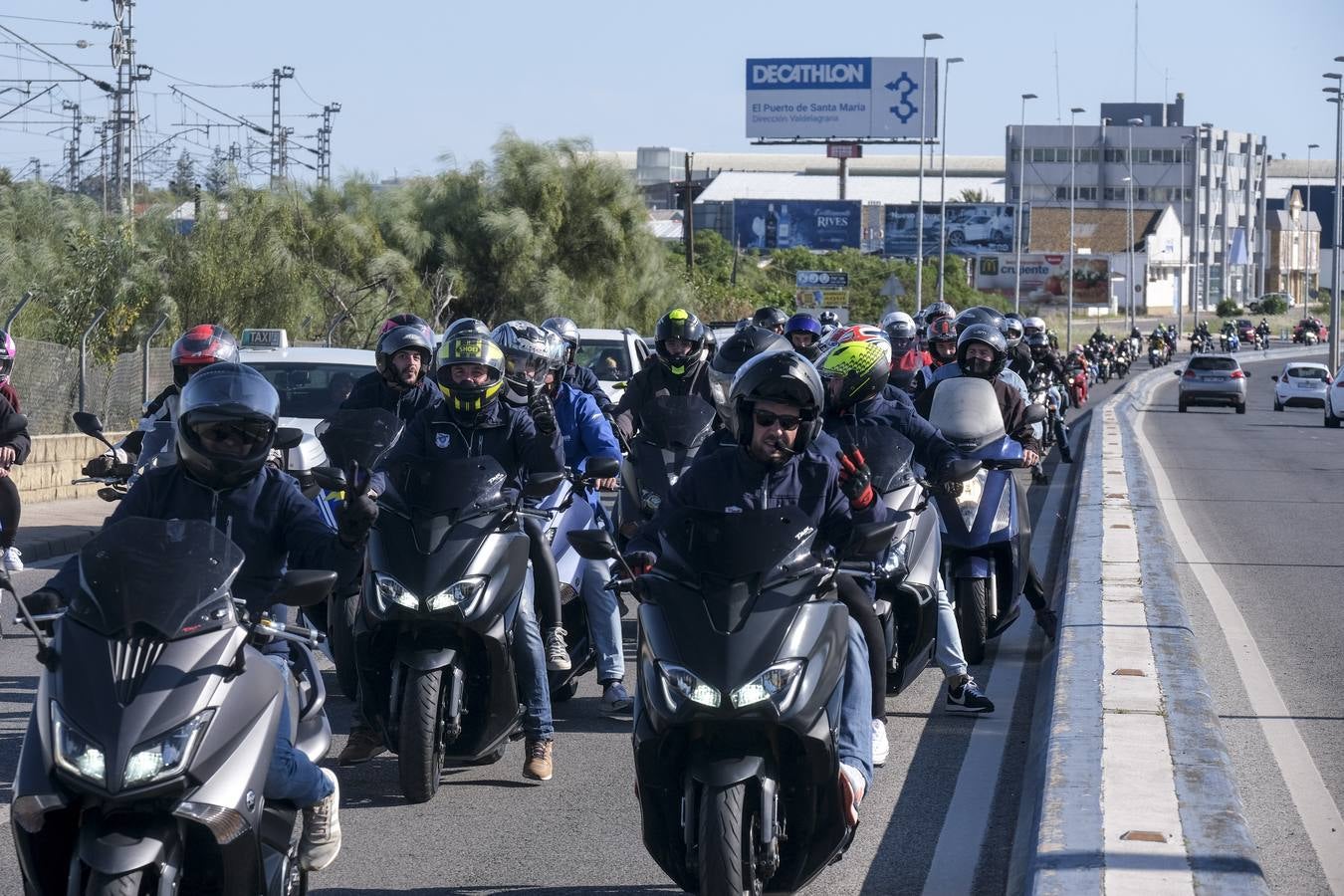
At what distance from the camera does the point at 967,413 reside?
9.91 metres

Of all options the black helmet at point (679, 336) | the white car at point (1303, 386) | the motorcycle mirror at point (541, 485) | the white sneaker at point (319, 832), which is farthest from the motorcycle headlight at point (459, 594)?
the white car at point (1303, 386)

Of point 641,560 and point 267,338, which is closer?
point 641,560

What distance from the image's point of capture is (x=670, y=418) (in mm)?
9500

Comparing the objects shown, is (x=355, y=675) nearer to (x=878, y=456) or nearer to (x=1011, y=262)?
(x=878, y=456)

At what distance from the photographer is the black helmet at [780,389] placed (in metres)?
5.77

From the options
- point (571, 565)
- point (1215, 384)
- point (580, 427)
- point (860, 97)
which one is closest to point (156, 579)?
point (571, 565)

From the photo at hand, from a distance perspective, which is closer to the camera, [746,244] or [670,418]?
[670,418]

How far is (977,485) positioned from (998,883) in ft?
12.6

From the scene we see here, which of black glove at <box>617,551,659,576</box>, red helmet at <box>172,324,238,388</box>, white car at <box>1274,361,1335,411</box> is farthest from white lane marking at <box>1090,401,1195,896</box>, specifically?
white car at <box>1274,361,1335,411</box>

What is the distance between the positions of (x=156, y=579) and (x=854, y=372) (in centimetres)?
422

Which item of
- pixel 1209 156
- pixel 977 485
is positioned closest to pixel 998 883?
pixel 977 485

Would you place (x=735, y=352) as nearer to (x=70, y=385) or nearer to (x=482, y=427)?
(x=482, y=427)

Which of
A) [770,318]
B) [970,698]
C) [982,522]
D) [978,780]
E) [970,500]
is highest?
[770,318]

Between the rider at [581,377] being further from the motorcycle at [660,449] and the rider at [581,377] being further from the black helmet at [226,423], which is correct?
the black helmet at [226,423]
